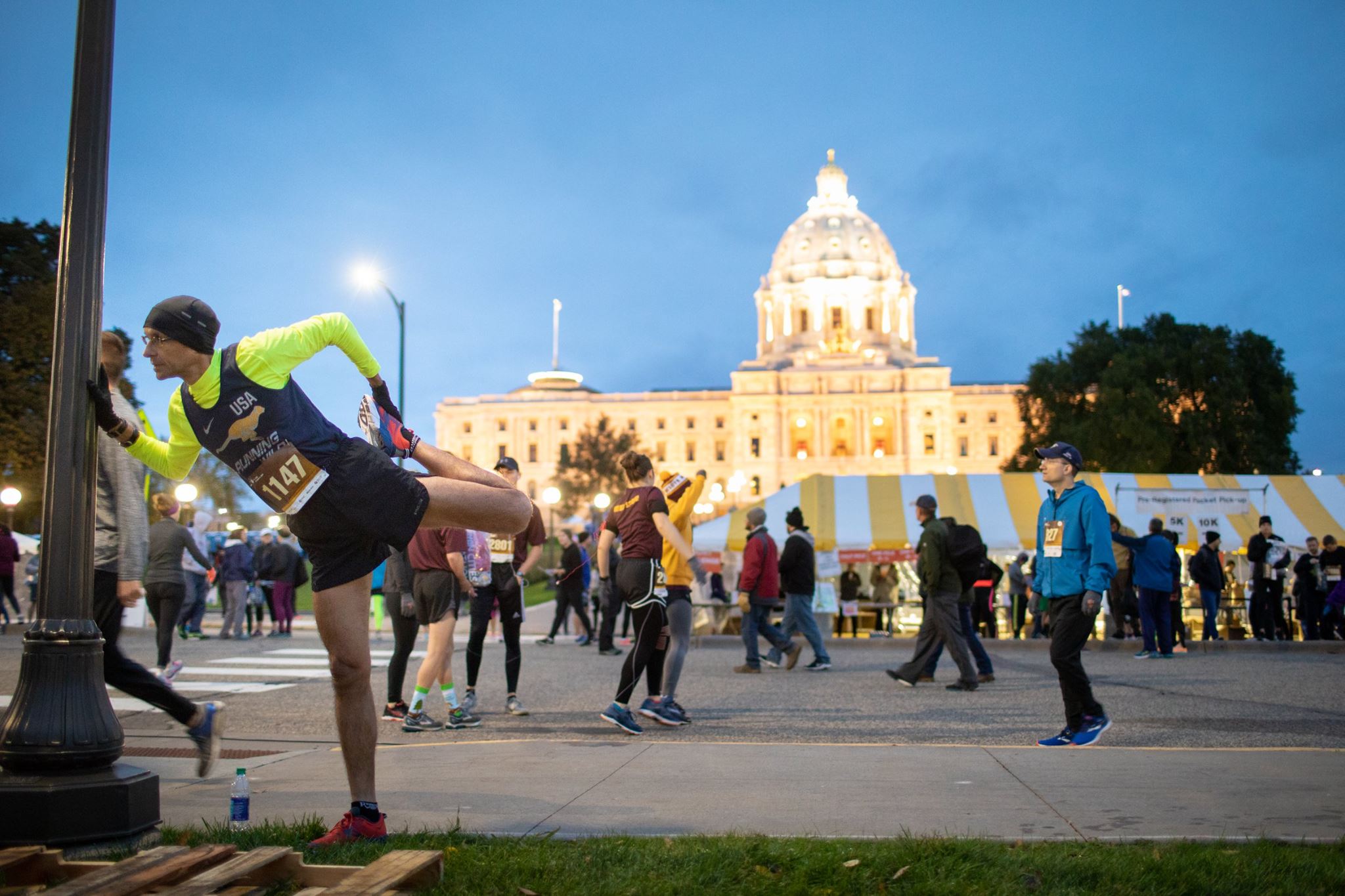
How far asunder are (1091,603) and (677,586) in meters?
2.88

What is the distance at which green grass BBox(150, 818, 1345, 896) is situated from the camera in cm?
344

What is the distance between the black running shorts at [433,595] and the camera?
7.89 meters

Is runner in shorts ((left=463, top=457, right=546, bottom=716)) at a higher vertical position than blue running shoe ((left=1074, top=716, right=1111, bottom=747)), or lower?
higher

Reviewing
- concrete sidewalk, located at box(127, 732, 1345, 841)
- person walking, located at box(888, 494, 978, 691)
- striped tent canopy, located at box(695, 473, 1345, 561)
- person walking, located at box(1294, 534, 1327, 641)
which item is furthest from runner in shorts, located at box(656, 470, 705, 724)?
person walking, located at box(1294, 534, 1327, 641)

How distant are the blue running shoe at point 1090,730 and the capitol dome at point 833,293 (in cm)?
11843

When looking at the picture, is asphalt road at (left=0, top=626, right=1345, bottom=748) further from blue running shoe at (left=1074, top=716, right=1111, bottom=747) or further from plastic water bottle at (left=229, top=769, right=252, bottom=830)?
plastic water bottle at (left=229, top=769, right=252, bottom=830)

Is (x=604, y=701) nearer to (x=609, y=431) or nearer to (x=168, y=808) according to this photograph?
(x=168, y=808)

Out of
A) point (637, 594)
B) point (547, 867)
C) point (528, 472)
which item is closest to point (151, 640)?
point (637, 594)

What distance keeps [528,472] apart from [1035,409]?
6952 cm

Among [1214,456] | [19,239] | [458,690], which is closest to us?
[458,690]

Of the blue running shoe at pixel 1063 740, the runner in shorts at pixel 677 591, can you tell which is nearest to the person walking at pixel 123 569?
the runner in shorts at pixel 677 591

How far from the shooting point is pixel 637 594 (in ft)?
25.0

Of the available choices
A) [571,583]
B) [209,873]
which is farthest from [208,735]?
[571,583]

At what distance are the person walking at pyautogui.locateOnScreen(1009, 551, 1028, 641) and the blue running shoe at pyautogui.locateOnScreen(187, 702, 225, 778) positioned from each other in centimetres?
1690
